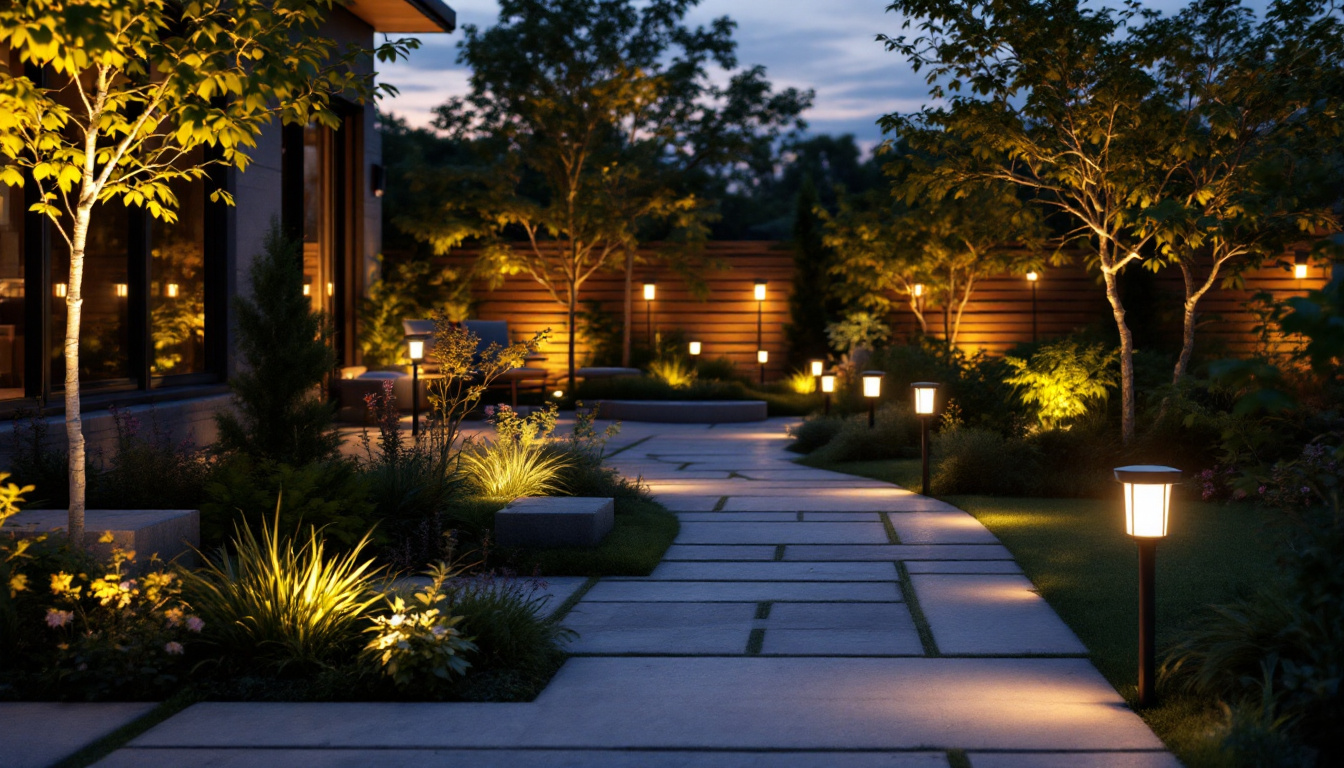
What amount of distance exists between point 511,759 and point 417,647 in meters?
0.76

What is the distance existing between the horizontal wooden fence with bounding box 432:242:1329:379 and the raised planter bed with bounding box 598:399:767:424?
389cm

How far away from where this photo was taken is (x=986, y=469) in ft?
29.2

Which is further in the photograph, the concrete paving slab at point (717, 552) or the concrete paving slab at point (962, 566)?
the concrete paving slab at point (717, 552)

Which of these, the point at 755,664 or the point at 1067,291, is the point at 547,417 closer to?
the point at 755,664

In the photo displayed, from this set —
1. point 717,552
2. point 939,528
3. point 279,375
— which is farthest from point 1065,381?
point 279,375

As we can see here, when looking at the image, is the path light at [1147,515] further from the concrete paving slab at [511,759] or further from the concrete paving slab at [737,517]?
the concrete paving slab at [737,517]

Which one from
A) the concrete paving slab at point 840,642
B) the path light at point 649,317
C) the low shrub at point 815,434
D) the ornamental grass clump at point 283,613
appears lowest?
the concrete paving slab at point 840,642

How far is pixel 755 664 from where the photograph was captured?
412 centimetres

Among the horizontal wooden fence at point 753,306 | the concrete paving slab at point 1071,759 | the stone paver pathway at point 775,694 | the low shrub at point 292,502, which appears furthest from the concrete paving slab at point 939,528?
the horizontal wooden fence at point 753,306

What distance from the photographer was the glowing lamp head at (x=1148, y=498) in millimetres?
3682

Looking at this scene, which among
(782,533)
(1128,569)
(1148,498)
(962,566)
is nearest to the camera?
(1148,498)

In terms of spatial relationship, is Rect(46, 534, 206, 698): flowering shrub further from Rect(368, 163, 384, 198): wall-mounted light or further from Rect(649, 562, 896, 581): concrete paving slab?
Rect(368, 163, 384, 198): wall-mounted light

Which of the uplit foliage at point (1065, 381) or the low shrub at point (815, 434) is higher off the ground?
the uplit foliage at point (1065, 381)

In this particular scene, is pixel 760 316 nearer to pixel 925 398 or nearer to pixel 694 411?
pixel 694 411
